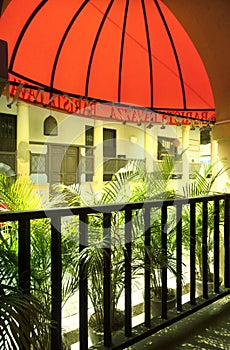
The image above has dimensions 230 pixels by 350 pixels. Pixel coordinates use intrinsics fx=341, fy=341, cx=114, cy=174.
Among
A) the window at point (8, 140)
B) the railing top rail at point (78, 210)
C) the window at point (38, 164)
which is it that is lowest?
the railing top rail at point (78, 210)

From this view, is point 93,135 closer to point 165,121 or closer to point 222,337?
point 165,121

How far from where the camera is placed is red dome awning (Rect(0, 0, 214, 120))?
292 cm

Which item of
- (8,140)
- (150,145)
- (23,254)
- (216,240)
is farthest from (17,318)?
(150,145)

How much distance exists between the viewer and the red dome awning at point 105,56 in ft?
9.58

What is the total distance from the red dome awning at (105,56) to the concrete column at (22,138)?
3619mm

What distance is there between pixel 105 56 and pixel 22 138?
3.87m

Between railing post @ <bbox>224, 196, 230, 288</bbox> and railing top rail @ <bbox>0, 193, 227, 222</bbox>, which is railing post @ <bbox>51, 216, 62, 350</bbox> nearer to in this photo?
railing top rail @ <bbox>0, 193, 227, 222</bbox>

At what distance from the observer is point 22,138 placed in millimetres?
7066

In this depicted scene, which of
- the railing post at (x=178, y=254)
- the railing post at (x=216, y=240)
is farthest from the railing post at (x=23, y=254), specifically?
the railing post at (x=216, y=240)

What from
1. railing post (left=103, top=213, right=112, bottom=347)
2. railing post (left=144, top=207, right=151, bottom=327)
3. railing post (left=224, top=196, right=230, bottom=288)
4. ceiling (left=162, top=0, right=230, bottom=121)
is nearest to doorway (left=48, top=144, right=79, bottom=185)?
ceiling (left=162, top=0, right=230, bottom=121)

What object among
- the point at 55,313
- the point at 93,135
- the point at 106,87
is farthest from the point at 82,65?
the point at 93,135

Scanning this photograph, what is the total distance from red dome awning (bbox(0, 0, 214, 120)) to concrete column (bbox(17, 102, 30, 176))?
11.9ft

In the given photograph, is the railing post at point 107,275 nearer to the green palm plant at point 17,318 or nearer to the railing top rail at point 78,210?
the railing top rail at point 78,210

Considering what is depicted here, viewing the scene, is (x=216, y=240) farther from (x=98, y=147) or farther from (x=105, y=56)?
(x=98, y=147)
